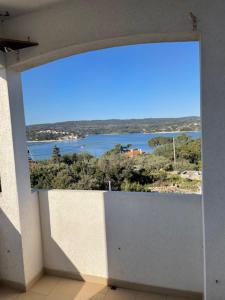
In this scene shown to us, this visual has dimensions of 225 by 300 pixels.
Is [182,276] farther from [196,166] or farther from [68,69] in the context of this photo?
[68,69]

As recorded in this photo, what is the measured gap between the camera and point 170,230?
2.38 metres

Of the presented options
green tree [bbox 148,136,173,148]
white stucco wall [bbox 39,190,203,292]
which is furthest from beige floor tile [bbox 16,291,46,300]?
green tree [bbox 148,136,173,148]

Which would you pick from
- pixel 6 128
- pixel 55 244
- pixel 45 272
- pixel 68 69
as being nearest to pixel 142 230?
pixel 55 244

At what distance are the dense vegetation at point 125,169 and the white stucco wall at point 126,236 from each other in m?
0.12

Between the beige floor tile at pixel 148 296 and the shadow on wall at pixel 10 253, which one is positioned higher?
the shadow on wall at pixel 10 253

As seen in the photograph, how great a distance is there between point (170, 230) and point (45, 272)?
1.62m

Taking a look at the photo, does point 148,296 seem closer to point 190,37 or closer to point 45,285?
point 45,285

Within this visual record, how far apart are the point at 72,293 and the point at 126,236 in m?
0.83

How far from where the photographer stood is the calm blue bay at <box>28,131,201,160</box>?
8.34 feet

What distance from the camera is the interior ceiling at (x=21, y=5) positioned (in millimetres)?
2070

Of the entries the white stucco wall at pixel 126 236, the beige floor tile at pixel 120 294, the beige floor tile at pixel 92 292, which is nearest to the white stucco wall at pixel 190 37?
the white stucco wall at pixel 126 236

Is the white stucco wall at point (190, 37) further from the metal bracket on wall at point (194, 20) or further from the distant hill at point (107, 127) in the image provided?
the distant hill at point (107, 127)

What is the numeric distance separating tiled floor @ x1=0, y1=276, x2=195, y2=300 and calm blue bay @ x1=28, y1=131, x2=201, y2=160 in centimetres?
144

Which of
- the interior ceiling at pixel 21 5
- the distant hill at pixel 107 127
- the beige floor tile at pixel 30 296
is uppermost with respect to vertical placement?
the interior ceiling at pixel 21 5
